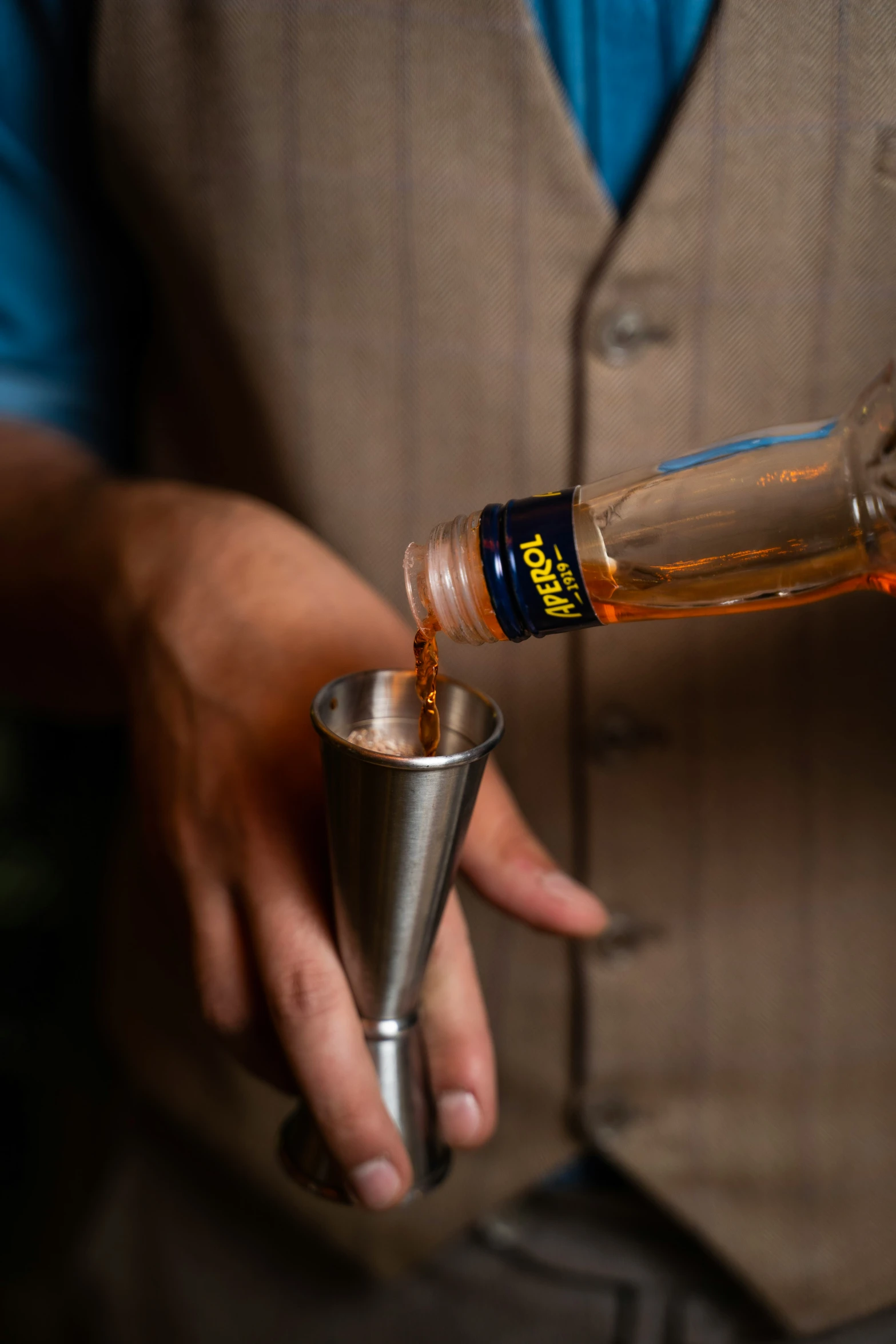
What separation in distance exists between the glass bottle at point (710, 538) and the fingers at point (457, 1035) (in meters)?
0.17

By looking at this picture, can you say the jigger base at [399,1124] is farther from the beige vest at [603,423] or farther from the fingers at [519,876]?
the beige vest at [603,423]

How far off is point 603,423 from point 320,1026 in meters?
0.38

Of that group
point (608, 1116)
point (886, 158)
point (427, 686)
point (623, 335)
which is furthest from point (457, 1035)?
point (886, 158)

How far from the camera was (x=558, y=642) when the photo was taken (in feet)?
2.26

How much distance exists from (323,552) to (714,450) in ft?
0.78

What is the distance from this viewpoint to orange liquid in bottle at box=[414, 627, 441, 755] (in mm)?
457

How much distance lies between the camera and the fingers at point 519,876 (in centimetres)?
54

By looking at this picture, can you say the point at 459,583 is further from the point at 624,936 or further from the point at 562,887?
the point at 624,936

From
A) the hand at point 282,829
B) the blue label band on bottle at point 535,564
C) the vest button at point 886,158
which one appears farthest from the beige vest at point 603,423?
the blue label band on bottle at point 535,564

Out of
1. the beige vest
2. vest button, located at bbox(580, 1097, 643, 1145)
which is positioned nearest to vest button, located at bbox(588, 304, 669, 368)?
the beige vest

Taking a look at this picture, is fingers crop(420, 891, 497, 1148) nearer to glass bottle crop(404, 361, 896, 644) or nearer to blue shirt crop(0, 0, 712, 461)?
glass bottle crop(404, 361, 896, 644)

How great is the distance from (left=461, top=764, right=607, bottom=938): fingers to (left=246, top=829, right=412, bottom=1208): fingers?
92 millimetres

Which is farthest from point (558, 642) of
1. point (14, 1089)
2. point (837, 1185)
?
point (14, 1089)

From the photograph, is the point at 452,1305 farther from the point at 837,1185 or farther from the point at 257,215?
the point at 257,215
